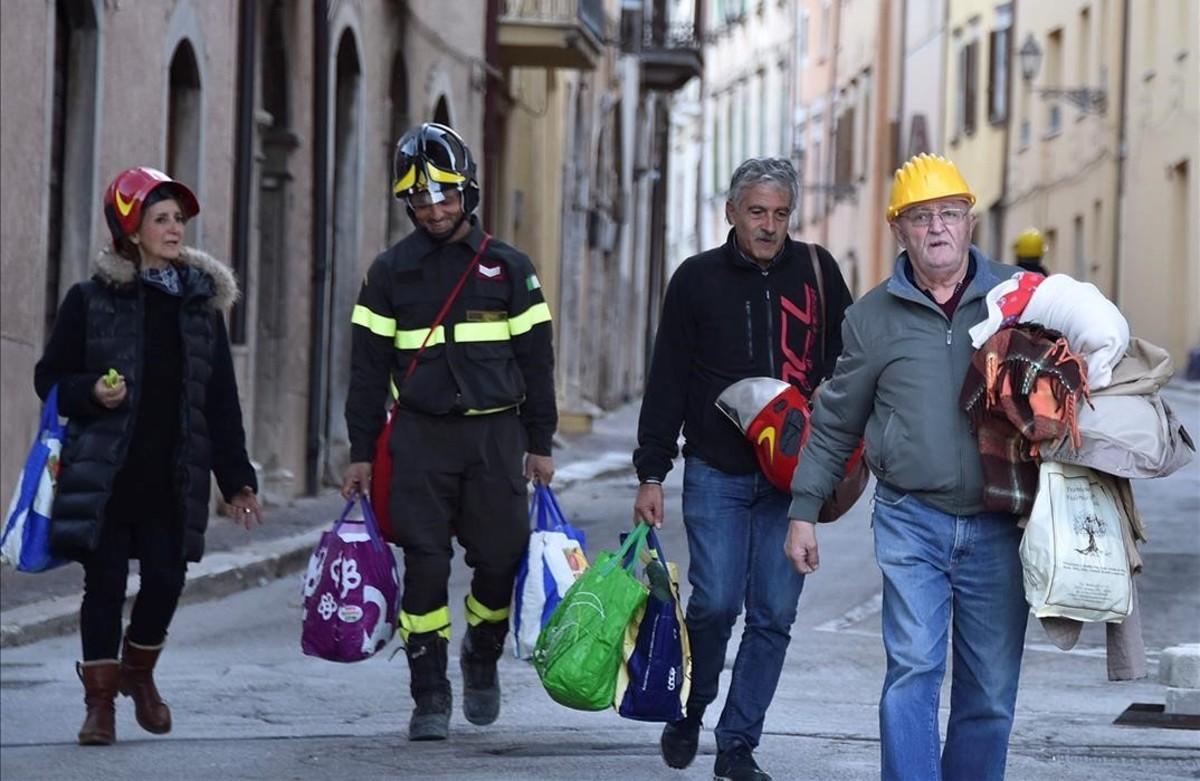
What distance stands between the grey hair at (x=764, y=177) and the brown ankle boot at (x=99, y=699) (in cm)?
256

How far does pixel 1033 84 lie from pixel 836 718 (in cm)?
3377

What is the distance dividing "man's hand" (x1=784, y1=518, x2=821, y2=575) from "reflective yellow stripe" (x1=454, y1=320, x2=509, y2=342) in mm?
2084

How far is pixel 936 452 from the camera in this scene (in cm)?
631

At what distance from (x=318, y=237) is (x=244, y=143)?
7.29 feet

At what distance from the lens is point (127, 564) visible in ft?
28.5

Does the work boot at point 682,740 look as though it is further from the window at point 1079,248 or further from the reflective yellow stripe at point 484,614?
the window at point 1079,248

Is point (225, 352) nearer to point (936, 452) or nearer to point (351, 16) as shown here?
point (936, 452)

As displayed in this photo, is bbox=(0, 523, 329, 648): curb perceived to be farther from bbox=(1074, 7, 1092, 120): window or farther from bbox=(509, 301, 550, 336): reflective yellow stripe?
bbox=(1074, 7, 1092, 120): window

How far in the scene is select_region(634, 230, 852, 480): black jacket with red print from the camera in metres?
7.73

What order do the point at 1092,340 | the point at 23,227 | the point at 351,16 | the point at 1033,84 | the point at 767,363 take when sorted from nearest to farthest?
the point at 1092,340 → the point at 767,363 → the point at 23,227 → the point at 351,16 → the point at 1033,84

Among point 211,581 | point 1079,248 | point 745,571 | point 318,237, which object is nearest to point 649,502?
point 745,571

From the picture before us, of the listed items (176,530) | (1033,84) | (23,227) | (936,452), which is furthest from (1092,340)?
(1033,84)

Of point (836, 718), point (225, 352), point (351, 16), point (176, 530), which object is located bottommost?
point (836, 718)

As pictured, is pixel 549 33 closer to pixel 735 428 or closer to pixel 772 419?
pixel 735 428
